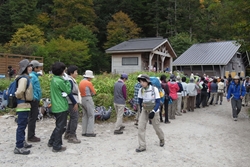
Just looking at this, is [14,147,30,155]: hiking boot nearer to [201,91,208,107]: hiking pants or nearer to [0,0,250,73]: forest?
[201,91,208,107]: hiking pants

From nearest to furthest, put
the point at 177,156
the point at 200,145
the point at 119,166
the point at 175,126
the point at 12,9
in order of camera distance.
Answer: the point at 119,166
the point at 177,156
the point at 200,145
the point at 175,126
the point at 12,9

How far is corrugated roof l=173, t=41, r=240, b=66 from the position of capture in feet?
88.0

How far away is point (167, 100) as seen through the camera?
903cm

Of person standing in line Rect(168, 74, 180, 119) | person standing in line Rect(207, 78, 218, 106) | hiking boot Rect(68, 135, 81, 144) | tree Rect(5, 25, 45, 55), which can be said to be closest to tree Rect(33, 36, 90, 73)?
tree Rect(5, 25, 45, 55)

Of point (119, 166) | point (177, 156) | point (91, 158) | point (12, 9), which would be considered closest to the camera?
point (119, 166)

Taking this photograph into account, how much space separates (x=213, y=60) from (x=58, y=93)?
24.9 metres

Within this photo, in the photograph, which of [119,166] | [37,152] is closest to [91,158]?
[119,166]

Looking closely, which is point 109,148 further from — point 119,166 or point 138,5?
point 138,5

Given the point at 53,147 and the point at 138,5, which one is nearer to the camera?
the point at 53,147

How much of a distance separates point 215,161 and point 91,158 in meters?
2.67

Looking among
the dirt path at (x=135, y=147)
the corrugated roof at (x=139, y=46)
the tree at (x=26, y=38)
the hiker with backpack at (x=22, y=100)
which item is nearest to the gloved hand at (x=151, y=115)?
the dirt path at (x=135, y=147)

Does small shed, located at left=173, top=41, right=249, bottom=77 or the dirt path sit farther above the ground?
small shed, located at left=173, top=41, right=249, bottom=77

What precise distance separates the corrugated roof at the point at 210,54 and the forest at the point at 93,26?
224 cm

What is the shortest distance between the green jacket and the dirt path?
3.20ft
